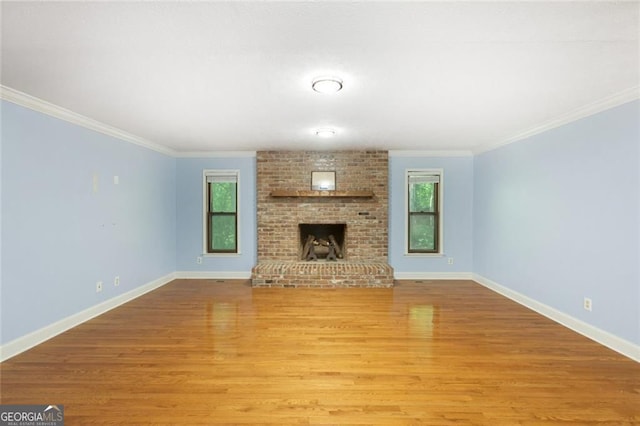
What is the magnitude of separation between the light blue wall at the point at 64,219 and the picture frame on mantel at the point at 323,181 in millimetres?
2704

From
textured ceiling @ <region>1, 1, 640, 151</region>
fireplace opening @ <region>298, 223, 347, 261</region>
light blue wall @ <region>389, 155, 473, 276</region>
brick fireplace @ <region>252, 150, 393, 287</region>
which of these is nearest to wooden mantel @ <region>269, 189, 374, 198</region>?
brick fireplace @ <region>252, 150, 393, 287</region>

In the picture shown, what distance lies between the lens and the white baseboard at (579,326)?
8.65 feet

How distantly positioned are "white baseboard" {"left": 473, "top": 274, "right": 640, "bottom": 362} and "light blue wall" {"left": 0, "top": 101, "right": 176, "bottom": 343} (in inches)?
213

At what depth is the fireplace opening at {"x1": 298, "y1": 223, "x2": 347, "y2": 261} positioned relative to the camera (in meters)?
5.81

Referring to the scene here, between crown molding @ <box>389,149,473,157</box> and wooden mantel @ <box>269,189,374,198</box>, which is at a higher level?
crown molding @ <box>389,149,473,157</box>

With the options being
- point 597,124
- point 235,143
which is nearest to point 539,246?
point 597,124

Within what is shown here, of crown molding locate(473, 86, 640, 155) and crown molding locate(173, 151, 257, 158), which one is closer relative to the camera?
crown molding locate(473, 86, 640, 155)

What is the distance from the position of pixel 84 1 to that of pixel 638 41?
312cm

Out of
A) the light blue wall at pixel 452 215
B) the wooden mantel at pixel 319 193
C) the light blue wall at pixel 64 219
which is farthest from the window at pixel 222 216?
the light blue wall at pixel 452 215

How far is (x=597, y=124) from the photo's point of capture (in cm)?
295

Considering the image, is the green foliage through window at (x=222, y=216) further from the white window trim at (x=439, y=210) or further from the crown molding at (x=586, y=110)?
the crown molding at (x=586, y=110)

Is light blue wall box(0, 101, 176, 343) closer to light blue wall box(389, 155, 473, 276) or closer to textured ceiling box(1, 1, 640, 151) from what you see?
textured ceiling box(1, 1, 640, 151)

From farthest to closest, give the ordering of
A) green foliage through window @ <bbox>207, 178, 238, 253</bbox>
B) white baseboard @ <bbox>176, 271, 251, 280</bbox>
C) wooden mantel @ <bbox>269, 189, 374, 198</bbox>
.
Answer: green foliage through window @ <bbox>207, 178, 238, 253</bbox>
white baseboard @ <bbox>176, 271, 251, 280</bbox>
wooden mantel @ <bbox>269, 189, 374, 198</bbox>

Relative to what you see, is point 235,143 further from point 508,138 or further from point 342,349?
point 508,138
